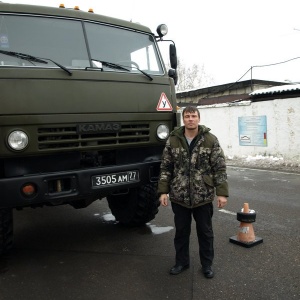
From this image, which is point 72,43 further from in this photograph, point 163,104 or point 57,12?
point 163,104

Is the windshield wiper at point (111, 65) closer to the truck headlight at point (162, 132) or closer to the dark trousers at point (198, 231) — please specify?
the truck headlight at point (162, 132)

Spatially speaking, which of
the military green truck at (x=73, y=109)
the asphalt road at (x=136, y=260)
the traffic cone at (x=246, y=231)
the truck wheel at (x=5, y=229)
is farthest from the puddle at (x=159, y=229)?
the truck wheel at (x=5, y=229)

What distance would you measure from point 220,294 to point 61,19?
10.3 feet

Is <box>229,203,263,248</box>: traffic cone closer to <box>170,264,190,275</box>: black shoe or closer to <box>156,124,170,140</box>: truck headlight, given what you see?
<box>170,264,190,275</box>: black shoe

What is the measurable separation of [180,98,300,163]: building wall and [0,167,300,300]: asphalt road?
572cm

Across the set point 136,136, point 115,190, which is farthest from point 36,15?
point 115,190

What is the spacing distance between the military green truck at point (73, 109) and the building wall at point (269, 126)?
7.92 meters

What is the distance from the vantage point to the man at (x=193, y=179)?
10.8 feet

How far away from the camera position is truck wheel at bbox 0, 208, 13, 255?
3533 millimetres

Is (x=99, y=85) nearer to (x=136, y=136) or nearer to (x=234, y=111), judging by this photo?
(x=136, y=136)

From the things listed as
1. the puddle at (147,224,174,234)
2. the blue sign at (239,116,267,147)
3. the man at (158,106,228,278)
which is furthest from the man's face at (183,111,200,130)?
the blue sign at (239,116,267,147)

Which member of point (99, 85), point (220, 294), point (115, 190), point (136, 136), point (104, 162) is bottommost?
point (220, 294)

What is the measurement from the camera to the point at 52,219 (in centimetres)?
557

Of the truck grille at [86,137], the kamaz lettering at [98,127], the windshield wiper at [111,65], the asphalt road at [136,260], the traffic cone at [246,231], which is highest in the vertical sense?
the windshield wiper at [111,65]
